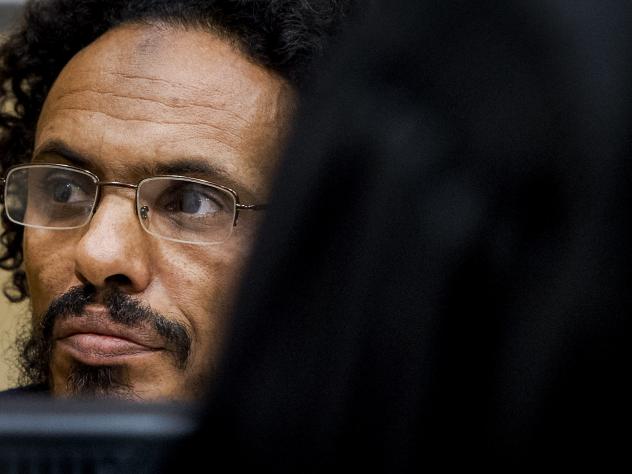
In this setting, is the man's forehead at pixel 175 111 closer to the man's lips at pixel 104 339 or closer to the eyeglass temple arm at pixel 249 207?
the eyeglass temple arm at pixel 249 207

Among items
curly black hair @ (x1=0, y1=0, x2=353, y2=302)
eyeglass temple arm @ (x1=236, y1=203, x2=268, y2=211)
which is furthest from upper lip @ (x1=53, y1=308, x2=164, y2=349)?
curly black hair @ (x1=0, y1=0, x2=353, y2=302)

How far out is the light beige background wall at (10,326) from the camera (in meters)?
2.93

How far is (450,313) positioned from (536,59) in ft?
0.46

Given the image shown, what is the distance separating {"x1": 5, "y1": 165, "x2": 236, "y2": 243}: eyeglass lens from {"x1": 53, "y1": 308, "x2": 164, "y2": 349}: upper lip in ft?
0.57

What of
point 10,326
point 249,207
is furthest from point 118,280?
point 10,326

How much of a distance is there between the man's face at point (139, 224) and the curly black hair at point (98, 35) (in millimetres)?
53

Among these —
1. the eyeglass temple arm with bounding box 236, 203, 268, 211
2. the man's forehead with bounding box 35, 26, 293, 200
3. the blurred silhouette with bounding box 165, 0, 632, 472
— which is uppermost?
the blurred silhouette with bounding box 165, 0, 632, 472

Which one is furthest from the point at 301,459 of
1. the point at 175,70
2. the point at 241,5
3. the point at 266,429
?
the point at 241,5

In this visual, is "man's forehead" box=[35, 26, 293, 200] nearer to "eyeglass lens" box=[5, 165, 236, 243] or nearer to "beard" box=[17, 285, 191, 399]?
"eyeglass lens" box=[5, 165, 236, 243]

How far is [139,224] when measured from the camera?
76.0 inches

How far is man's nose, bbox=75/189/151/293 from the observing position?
1839 mm

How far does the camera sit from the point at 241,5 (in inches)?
86.4

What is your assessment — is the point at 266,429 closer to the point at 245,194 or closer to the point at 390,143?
the point at 390,143

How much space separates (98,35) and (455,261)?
1.87 metres
